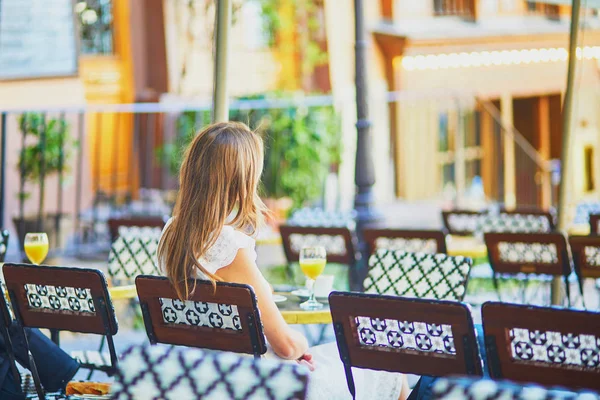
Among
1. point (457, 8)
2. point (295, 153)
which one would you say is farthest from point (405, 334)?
point (457, 8)

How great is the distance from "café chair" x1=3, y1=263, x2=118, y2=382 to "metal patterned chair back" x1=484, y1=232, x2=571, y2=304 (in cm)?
279

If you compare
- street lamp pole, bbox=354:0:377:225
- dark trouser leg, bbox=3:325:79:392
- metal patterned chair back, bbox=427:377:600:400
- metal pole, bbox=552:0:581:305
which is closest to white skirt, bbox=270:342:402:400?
dark trouser leg, bbox=3:325:79:392

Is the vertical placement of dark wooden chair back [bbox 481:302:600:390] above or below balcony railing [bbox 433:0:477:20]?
below

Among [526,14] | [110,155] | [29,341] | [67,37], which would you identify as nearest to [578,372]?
[29,341]

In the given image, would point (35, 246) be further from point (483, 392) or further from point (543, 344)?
point (483, 392)

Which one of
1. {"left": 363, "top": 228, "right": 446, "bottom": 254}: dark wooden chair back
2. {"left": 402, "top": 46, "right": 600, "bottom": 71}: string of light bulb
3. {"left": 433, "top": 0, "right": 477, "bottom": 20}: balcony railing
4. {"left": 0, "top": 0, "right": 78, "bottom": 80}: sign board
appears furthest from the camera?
{"left": 433, "top": 0, "right": 477, "bottom": 20}: balcony railing

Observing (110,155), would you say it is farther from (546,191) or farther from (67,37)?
(546,191)

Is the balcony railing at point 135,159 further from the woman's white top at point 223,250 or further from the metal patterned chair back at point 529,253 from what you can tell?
the metal patterned chair back at point 529,253

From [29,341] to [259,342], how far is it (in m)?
1.18

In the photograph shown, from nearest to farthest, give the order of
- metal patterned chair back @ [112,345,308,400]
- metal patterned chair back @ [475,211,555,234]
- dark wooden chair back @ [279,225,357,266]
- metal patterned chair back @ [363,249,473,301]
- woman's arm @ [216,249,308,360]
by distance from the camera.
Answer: metal patterned chair back @ [112,345,308,400] → woman's arm @ [216,249,308,360] → metal patterned chair back @ [363,249,473,301] → dark wooden chair back @ [279,225,357,266] → metal patterned chair back @ [475,211,555,234]

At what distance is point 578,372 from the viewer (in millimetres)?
3035

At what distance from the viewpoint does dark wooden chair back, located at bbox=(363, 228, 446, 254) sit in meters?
5.98

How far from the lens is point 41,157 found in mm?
8688

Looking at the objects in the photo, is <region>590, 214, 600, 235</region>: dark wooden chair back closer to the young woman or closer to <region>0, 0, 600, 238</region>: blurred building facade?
the young woman
